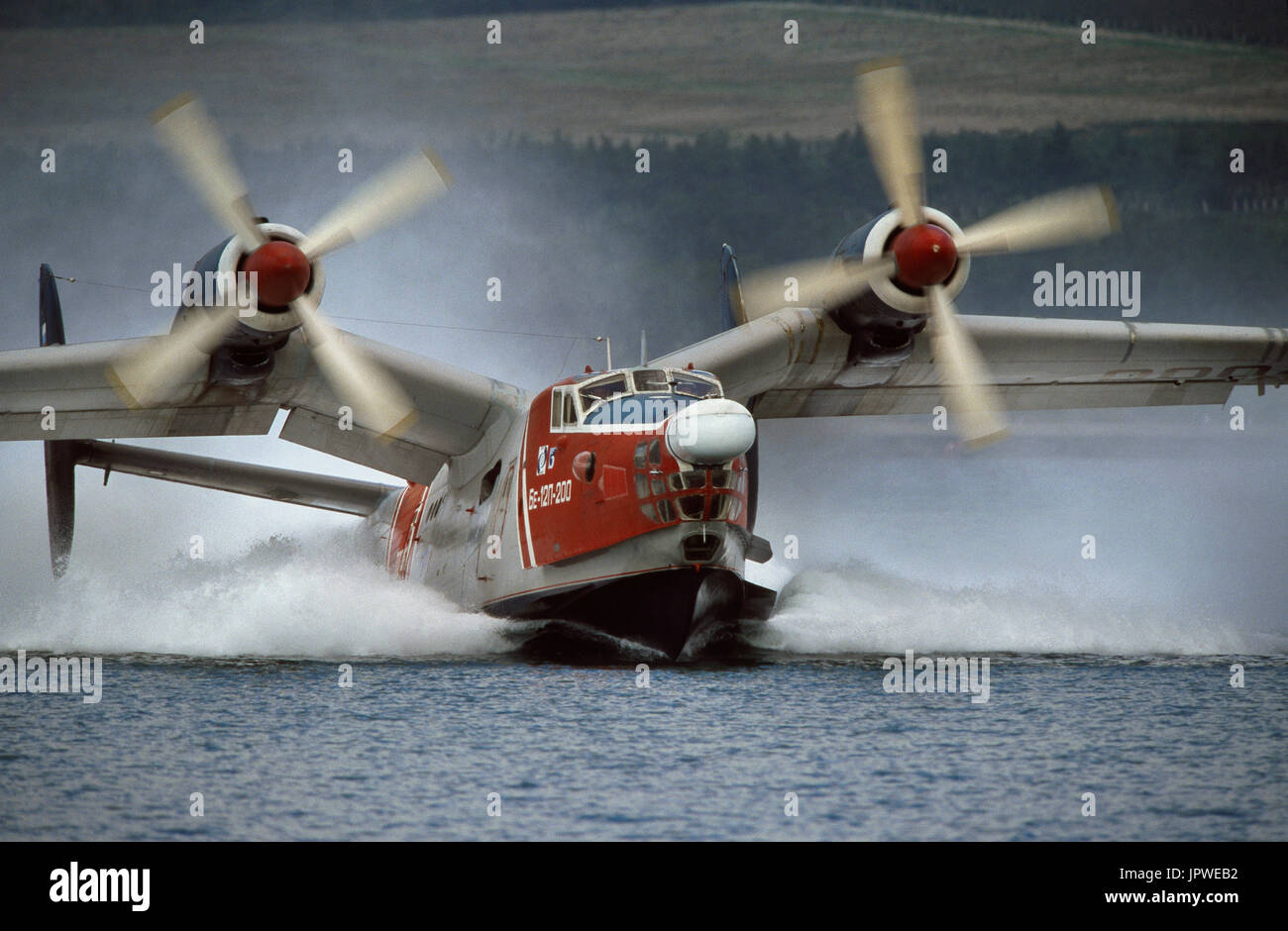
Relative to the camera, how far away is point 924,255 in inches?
599

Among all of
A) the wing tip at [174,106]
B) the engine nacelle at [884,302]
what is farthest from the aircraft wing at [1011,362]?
the wing tip at [174,106]

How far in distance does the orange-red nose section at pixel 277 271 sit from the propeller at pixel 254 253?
0.03 feet

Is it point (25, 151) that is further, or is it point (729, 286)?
point (25, 151)

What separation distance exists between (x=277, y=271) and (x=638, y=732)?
6544 mm

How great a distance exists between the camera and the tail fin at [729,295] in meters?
20.3

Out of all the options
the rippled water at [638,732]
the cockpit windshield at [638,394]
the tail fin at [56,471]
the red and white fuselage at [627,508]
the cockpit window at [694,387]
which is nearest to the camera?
the rippled water at [638,732]

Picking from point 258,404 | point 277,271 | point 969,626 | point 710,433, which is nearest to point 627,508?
point 710,433

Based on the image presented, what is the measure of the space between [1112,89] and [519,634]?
84.9m

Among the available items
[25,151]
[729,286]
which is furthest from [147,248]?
[729,286]

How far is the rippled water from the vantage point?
8.71 metres

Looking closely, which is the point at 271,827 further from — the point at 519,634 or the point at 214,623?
the point at 214,623

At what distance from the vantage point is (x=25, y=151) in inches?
3214

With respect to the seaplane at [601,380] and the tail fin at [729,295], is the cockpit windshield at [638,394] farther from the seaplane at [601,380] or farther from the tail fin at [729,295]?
the tail fin at [729,295]
